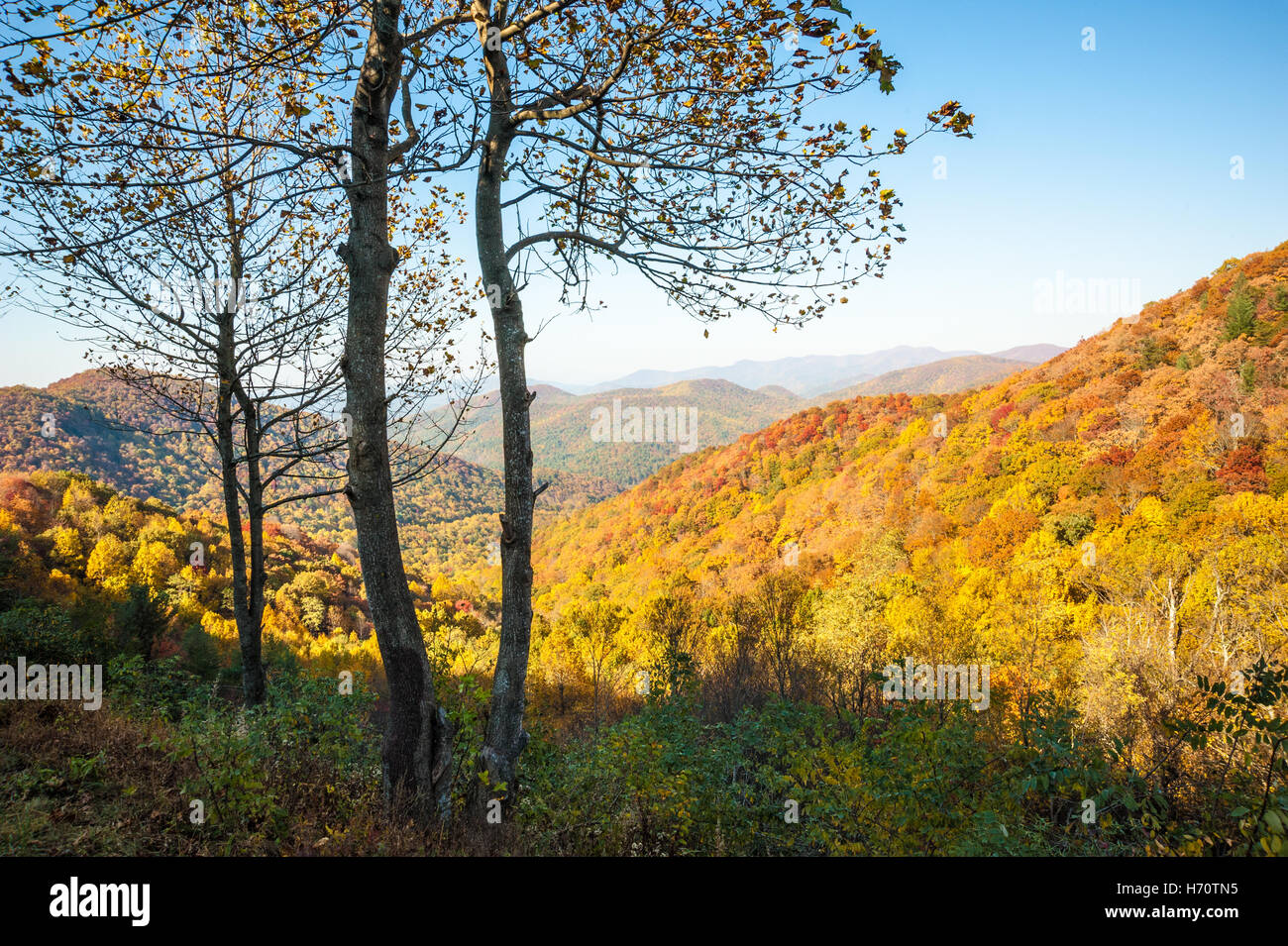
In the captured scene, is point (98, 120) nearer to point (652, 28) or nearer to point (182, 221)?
point (182, 221)

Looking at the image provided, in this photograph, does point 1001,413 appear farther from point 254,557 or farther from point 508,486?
point 254,557

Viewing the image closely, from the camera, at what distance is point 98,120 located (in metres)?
2.88

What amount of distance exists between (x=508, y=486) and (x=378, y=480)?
0.94 meters

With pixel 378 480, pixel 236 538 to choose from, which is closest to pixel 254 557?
pixel 236 538

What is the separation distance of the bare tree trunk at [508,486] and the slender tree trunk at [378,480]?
1.63 feet

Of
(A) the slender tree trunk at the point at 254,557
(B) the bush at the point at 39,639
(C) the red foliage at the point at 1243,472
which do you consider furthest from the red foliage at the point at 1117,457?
(B) the bush at the point at 39,639

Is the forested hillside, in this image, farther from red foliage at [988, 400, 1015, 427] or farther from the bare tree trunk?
red foliage at [988, 400, 1015, 427]

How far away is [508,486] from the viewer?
438cm

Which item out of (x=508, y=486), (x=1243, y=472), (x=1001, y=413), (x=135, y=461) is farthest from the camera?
(x=135, y=461)

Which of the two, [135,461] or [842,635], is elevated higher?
[135,461]

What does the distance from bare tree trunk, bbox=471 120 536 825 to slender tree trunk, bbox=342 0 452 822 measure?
50 cm
